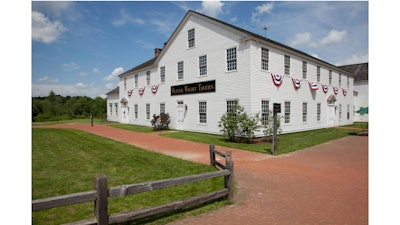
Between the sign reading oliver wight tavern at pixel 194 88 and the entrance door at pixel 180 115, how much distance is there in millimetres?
1114

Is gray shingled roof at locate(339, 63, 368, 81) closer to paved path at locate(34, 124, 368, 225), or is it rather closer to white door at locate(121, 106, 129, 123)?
paved path at locate(34, 124, 368, 225)

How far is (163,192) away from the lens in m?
6.39

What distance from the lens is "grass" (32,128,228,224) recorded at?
17.1 feet

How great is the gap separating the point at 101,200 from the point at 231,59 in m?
15.2

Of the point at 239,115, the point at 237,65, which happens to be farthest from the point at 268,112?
the point at 237,65

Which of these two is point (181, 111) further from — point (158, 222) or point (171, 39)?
point (158, 222)

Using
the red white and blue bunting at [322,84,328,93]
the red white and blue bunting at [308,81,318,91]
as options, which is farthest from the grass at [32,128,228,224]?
the red white and blue bunting at [322,84,328,93]

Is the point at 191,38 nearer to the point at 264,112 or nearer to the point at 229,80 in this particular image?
the point at 229,80

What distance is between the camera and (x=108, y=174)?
8047 mm

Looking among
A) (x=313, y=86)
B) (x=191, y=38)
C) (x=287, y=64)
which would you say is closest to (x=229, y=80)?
(x=287, y=64)

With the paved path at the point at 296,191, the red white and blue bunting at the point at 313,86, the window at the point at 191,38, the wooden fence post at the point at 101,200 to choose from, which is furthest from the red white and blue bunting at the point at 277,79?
the wooden fence post at the point at 101,200

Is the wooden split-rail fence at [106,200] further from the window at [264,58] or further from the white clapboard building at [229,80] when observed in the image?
the window at [264,58]

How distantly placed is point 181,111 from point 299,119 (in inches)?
403

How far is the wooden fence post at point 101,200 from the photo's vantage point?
12.4 feet
